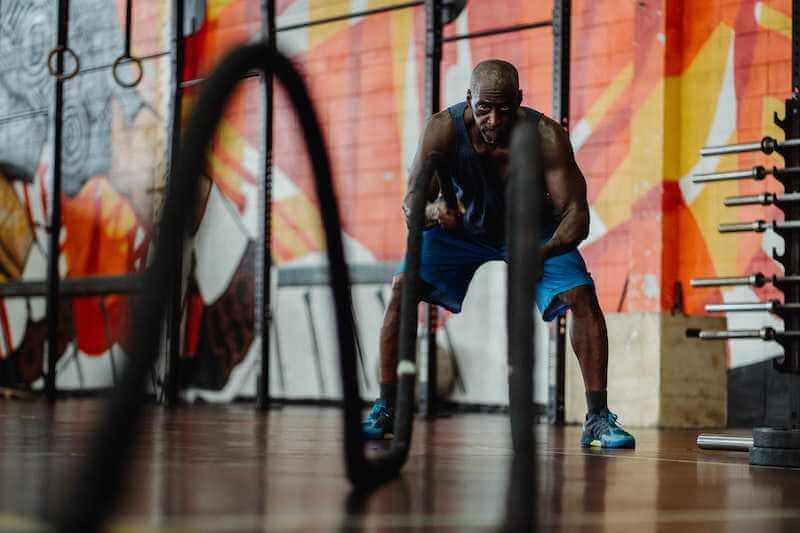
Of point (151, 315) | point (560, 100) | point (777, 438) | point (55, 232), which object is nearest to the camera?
point (151, 315)

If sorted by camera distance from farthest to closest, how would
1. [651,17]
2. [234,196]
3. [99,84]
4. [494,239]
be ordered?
[99,84] < [234,196] < [651,17] < [494,239]

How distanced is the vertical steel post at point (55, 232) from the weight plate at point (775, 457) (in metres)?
5.76

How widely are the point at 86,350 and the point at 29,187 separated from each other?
1535 millimetres

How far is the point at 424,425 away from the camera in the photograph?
17.4 feet

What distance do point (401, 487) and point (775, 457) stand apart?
1.38 meters

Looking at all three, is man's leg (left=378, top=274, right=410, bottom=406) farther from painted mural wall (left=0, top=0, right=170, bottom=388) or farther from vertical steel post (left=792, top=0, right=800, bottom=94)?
painted mural wall (left=0, top=0, right=170, bottom=388)

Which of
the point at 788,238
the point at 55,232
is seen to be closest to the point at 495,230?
the point at 788,238

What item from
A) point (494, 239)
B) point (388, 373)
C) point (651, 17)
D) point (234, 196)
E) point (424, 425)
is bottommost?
point (424, 425)

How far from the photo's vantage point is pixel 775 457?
3072 millimetres

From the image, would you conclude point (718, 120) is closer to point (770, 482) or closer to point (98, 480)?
point (770, 482)

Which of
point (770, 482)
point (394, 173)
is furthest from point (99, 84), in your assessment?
point (770, 482)

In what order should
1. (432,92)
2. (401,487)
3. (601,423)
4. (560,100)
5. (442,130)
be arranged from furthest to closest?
(432,92) → (560,100) → (601,423) → (442,130) → (401,487)

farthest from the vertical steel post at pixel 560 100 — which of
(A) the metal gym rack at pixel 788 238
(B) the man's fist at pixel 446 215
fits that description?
(B) the man's fist at pixel 446 215

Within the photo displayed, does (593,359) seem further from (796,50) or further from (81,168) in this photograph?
(81,168)
